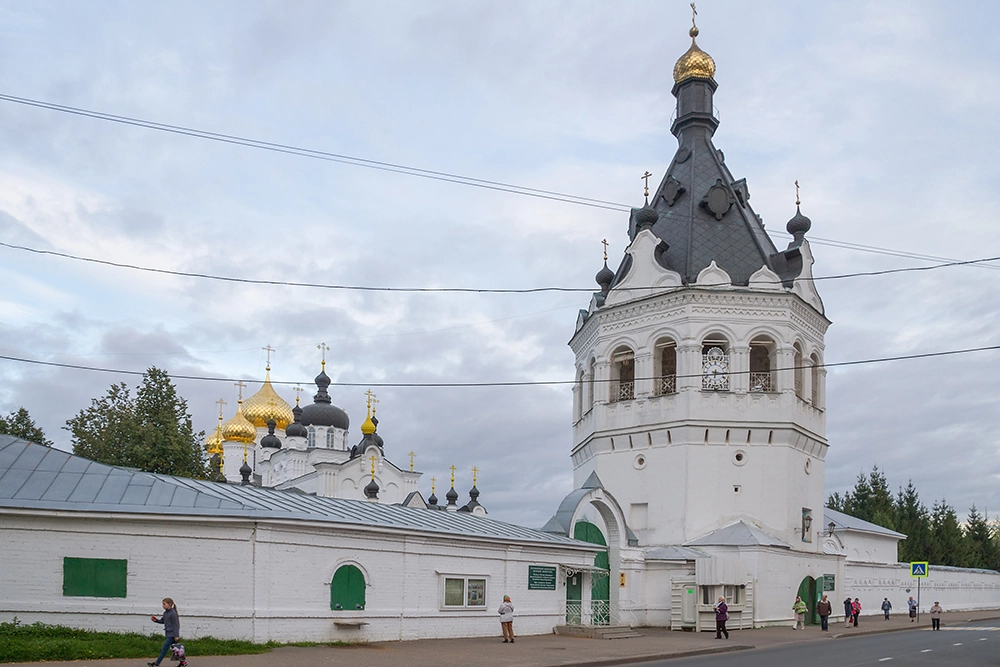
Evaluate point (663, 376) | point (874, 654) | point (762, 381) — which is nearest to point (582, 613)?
point (874, 654)

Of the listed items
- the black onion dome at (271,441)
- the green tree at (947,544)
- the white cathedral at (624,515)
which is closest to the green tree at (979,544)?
the green tree at (947,544)

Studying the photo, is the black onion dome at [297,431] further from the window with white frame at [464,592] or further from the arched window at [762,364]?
the window with white frame at [464,592]

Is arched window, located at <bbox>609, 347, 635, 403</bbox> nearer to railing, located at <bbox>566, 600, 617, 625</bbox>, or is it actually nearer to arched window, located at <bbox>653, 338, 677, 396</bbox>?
arched window, located at <bbox>653, 338, 677, 396</bbox>

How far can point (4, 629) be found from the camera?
651 inches

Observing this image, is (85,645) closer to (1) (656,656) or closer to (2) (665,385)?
(1) (656,656)

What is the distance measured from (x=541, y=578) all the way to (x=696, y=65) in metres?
21.3

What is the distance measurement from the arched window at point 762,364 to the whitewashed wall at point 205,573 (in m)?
16.3

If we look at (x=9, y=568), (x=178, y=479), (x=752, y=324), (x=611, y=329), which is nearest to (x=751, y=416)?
(x=752, y=324)

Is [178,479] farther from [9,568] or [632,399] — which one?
[632,399]

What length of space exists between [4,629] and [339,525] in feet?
19.8

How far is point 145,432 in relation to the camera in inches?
1401

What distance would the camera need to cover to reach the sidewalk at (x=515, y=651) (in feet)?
53.3

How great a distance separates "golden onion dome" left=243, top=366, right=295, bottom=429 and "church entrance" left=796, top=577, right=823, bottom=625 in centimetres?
4488

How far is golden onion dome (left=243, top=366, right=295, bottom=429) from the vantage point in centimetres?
7000
